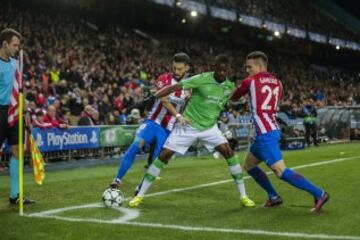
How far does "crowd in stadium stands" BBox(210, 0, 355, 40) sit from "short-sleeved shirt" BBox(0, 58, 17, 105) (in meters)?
28.3

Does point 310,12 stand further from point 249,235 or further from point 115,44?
point 249,235

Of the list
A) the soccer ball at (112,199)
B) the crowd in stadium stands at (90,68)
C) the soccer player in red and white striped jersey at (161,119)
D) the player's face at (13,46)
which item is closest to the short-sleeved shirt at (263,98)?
the soccer player in red and white striped jersey at (161,119)

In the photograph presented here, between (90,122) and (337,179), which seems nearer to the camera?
(337,179)

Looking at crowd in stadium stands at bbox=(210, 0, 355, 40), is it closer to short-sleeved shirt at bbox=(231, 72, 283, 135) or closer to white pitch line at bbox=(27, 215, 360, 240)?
short-sleeved shirt at bbox=(231, 72, 283, 135)

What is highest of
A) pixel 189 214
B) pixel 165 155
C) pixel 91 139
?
pixel 165 155

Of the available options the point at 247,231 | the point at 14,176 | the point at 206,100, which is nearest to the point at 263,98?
the point at 206,100

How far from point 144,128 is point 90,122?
7994 millimetres

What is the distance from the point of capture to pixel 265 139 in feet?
25.3

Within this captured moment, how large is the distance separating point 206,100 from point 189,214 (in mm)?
1658

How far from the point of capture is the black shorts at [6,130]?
25.6ft

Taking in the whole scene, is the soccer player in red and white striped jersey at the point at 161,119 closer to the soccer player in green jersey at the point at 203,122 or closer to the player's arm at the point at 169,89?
the soccer player in green jersey at the point at 203,122

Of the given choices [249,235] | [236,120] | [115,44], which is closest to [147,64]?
[115,44]

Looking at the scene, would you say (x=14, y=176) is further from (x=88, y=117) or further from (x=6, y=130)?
(x=88, y=117)

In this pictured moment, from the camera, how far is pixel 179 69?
9.20 m
